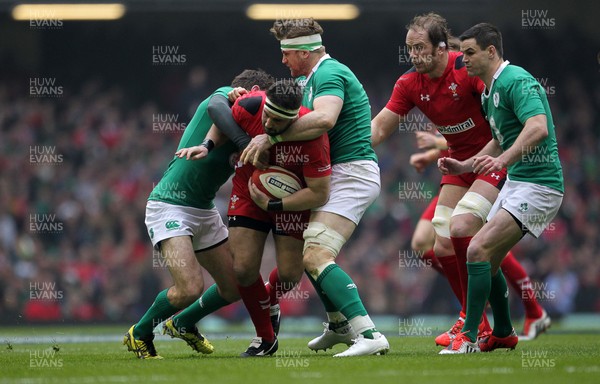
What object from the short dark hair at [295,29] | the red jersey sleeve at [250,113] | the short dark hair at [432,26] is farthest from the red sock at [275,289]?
the short dark hair at [432,26]

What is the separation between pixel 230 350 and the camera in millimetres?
9234

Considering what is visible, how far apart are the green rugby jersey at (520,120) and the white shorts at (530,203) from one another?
6 centimetres

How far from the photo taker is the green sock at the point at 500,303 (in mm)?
8234

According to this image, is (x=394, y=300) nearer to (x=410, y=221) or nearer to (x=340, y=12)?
(x=410, y=221)

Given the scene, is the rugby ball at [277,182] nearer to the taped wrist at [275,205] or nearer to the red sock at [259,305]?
the taped wrist at [275,205]

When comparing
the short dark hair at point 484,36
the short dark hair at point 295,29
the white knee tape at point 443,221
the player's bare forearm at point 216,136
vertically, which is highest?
the short dark hair at point 295,29

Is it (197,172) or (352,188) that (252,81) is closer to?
(197,172)

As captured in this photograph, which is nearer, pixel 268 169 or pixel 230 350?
pixel 268 169

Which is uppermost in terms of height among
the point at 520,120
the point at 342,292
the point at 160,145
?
the point at 520,120

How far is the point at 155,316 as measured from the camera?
7.98m

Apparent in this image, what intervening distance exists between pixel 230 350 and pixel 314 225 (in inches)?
88.6

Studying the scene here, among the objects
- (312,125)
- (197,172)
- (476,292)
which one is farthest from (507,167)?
(197,172)

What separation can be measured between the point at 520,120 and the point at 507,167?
0.44 m

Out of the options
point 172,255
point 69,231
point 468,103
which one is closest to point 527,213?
point 468,103
